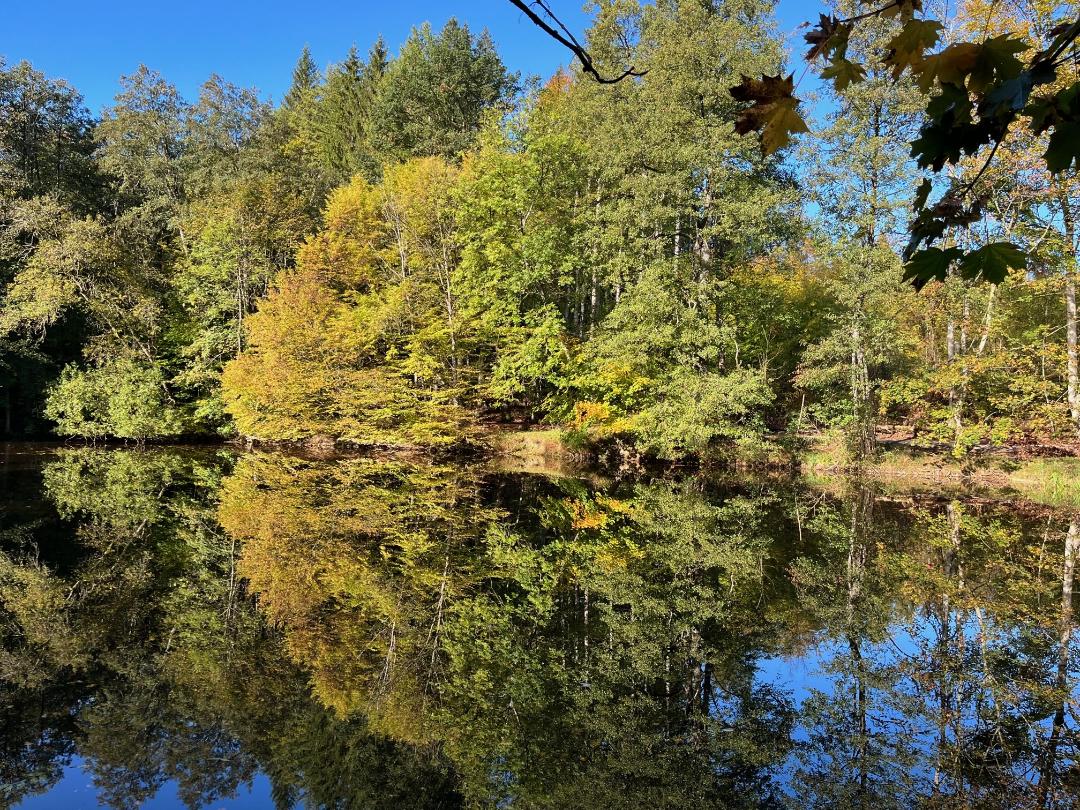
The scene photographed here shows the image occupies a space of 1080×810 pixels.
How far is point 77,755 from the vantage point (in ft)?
13.8

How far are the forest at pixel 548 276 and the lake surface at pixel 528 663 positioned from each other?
722 centimetres

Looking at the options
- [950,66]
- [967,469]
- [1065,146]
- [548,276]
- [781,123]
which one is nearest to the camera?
[1065,146]

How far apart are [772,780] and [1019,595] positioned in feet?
18.0

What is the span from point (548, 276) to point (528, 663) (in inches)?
684

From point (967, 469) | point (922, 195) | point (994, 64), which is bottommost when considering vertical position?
point (922, 195)

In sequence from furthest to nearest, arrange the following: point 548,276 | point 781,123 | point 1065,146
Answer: point 548,276
point 781,123
point 1065,146

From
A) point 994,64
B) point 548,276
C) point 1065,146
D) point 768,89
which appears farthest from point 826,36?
point 548,276

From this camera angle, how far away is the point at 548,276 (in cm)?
2158

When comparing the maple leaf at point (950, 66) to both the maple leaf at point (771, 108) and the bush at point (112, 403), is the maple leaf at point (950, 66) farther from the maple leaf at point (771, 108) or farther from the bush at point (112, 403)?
the bush at point (112, 403)

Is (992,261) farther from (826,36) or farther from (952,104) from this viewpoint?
(826,36)

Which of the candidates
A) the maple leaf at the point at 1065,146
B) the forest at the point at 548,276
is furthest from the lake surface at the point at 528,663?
the forest at the point at 548,276

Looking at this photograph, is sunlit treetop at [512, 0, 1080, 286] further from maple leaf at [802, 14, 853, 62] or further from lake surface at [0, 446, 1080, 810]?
lake surface at [0, 446, 1080, 810]

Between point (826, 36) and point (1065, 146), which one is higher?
point (826, 36)

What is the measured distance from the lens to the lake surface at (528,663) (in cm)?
402
